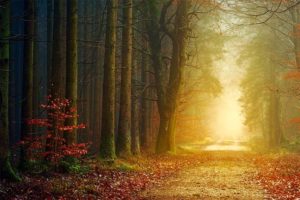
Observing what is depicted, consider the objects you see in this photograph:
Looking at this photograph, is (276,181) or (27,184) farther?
(276,181)

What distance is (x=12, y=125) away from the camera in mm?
29156

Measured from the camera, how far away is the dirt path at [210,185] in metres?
12.4

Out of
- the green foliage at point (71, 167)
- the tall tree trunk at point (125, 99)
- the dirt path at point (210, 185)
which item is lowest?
the dirt path at point (210, 185)

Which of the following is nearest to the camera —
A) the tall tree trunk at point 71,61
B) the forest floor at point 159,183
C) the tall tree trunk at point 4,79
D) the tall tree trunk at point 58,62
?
the forest floor at point 159,183

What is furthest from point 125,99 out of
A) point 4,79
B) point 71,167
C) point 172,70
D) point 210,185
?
point 4,79

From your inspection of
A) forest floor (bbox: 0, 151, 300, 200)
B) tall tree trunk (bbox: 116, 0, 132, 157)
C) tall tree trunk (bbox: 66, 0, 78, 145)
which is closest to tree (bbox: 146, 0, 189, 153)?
tall tree trunk (bbox: 116, 0, 132, 157)

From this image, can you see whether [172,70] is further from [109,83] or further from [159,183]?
[159,183]

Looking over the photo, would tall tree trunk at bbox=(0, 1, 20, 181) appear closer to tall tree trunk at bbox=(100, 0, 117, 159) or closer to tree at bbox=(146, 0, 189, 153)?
tall tree trunk at bbox=(100, 0, 117, 159)

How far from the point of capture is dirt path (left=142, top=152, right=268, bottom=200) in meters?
12.4

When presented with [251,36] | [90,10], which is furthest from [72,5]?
[251,36]

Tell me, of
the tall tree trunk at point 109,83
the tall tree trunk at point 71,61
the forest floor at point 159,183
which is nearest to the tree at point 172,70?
the forest floor at point 159,183

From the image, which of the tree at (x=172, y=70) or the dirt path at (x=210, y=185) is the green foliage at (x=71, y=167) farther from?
the tree at (x=172, y=70)

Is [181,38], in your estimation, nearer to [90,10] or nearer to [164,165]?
[164,165]

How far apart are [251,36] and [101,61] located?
14.6 metres
